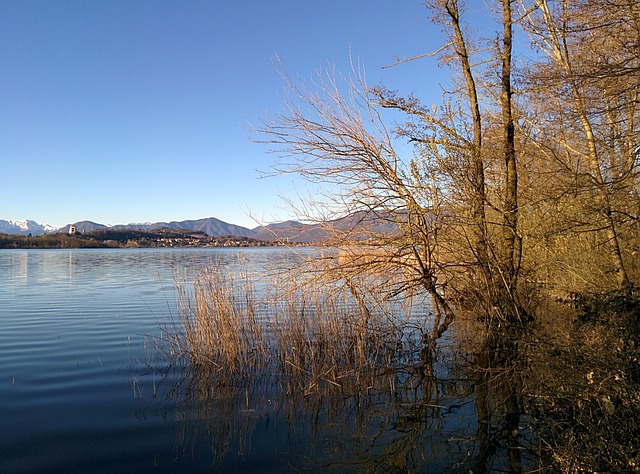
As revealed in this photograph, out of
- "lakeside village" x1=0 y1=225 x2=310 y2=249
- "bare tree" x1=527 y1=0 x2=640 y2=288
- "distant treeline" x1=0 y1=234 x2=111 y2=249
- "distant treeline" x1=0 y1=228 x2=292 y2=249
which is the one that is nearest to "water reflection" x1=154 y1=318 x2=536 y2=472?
"bare tree" x1=527 y1=0 x2=640 y2=288

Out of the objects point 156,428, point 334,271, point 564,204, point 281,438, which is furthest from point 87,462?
point 564,204

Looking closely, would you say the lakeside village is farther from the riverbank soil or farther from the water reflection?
the riverbank soil

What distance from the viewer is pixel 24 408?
673cm

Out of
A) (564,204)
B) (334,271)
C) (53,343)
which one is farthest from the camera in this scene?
(564,204)

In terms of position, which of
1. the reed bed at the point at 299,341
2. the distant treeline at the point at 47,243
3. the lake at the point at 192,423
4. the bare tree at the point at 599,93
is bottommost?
the lake at the point at 192,423

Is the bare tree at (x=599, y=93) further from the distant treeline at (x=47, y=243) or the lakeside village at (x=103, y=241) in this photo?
the distant treeline at (x=47, y=243)

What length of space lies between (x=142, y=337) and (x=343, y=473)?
8048 mm

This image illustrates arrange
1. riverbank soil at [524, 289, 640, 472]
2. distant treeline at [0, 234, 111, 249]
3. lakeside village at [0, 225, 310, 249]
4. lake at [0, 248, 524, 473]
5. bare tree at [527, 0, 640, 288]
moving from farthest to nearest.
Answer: lakeside village at [0, 225, 310, 249] → distant treeline at [0, 234, 111, 249] → bare tree at [527, 0, 640, 288] → lake at [0, 248, 524, 473] → riverbank soil at [524, 289, 640, 472]

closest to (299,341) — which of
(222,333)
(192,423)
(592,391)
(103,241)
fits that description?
(222,333)

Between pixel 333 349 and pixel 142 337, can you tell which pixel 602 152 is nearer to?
pixel 333 349

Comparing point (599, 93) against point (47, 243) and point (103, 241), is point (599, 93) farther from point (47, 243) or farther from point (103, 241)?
point (47, 243)

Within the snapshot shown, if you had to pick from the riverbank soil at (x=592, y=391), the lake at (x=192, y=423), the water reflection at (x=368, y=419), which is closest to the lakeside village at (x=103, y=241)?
the lake at (x=192, y=423)

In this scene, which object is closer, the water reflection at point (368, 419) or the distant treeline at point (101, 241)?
the water reflection at point (368, 419)

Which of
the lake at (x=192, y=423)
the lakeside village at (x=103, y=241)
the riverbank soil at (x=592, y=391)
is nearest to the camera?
the riverbank soil at (x=592, y=391)
